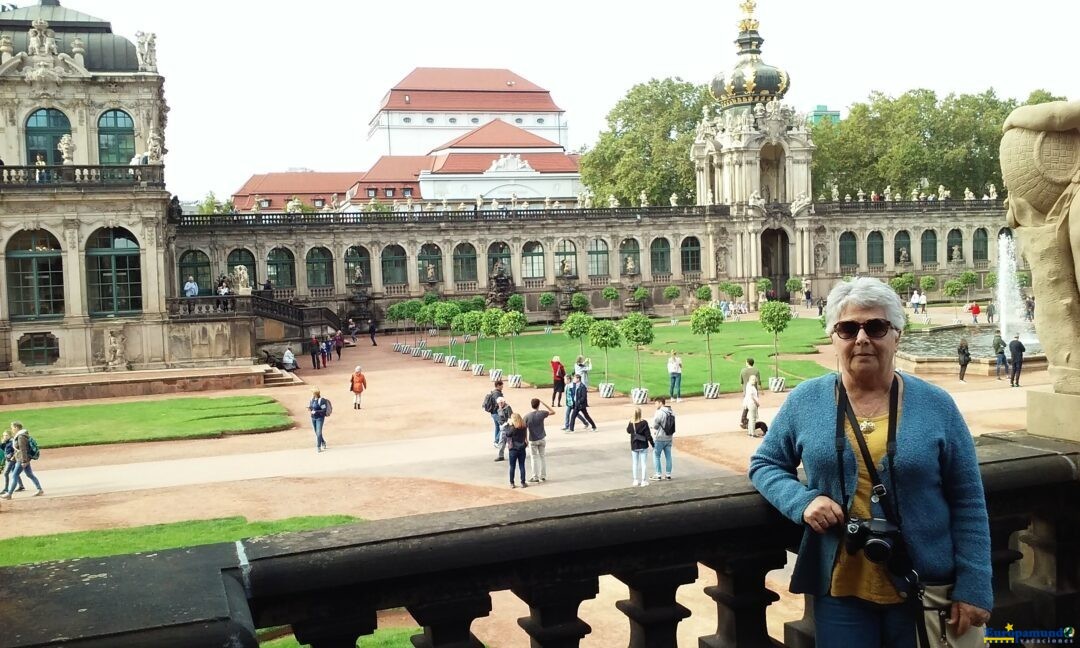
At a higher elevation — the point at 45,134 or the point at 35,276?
the point at 45,134

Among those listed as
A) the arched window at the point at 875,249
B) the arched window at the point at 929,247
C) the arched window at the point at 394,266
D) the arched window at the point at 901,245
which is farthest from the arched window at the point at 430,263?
the arched window at the point at 929,247

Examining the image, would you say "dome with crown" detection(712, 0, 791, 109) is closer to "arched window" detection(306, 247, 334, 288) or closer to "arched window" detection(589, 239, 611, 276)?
"arched window" detection(589, 239, 611, 276)

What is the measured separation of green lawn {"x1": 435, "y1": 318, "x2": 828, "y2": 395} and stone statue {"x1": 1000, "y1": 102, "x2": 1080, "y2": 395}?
26.1 metres

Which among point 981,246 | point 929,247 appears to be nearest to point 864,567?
point 929,247

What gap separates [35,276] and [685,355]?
91.4 feet

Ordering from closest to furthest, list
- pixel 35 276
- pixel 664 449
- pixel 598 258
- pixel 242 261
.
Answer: pixel 664 449 < pixel 35 276 < pixel 242 261 < pixel 598 258

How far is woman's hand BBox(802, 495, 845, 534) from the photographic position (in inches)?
146

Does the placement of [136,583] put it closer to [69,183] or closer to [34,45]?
[69,183]

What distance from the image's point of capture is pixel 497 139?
110 m

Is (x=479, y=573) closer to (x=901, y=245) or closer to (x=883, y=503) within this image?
(x=883, y=503)

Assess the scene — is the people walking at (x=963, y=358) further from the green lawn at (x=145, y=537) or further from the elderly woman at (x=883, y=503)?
the elderly woman at (x=883, y=503)

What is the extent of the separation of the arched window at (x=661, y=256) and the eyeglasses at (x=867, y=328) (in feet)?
232

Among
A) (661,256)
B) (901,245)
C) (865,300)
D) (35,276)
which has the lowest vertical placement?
(865,300)

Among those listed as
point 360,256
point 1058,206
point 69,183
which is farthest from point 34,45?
point 1058,206
